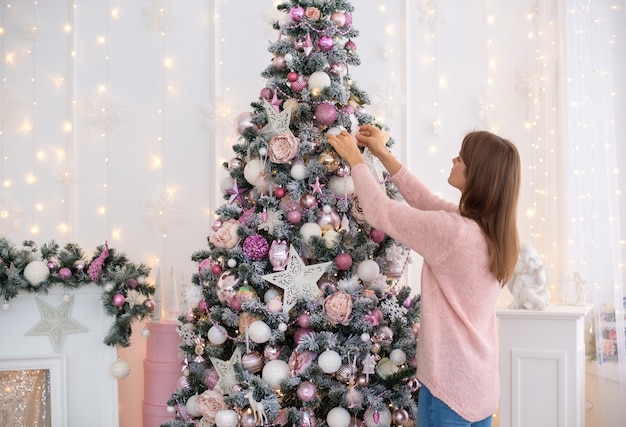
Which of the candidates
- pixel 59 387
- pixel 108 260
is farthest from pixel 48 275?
pixel 59 387

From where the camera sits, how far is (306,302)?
225 centimetres

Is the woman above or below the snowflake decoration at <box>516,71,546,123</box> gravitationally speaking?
below

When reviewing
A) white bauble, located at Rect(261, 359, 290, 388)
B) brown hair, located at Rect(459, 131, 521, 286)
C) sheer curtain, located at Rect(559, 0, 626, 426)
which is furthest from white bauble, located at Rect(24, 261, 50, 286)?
sheer curtain, located at Rect(559, 0, 626, 426)

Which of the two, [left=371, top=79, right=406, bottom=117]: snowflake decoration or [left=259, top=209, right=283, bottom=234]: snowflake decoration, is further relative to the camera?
[left=371, top=79, right=406, bottom=117]: snowflake decoration

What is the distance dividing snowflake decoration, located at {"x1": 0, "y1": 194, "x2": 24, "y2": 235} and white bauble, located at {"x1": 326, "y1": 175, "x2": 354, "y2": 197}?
6.33 feet

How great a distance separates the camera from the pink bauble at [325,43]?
2289 mm

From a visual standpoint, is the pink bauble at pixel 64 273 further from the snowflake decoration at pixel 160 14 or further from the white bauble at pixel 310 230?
the snowflake decoration at pixel 160 14

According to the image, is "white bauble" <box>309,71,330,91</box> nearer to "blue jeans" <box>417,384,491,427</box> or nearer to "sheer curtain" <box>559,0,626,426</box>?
"blue jeans" <box>417,384,491,427</box>

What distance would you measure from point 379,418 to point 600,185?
165 cm

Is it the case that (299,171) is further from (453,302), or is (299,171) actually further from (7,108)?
(7,108)

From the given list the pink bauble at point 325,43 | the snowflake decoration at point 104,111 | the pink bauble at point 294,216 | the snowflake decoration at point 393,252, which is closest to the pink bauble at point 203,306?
the pink bauble at point 294,216

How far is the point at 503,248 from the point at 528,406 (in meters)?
1.37

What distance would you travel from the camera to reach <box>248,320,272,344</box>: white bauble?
220cm

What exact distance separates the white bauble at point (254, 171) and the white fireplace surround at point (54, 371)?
1.36 metres
